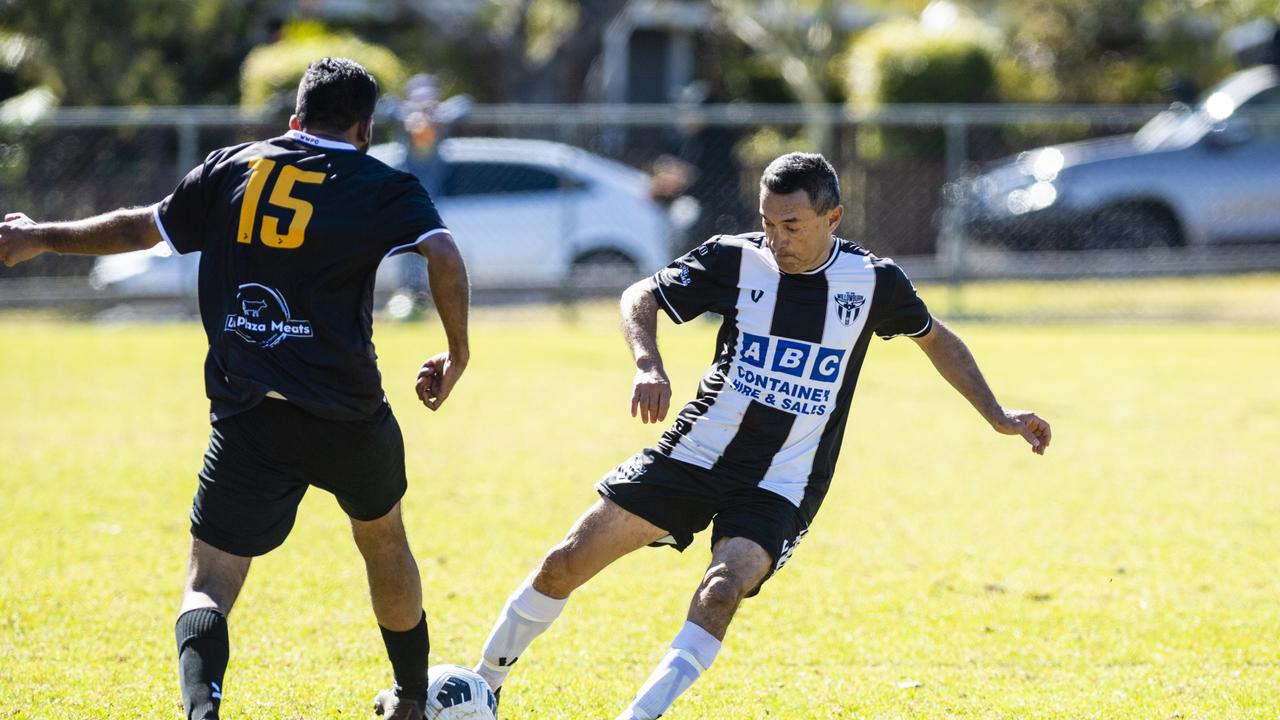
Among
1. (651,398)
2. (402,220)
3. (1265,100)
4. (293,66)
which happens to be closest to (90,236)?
(402,220)

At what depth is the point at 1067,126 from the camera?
19.8m

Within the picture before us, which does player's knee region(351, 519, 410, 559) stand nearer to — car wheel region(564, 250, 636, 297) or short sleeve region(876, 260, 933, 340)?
short sleeve region(876, 260, 933, 340)

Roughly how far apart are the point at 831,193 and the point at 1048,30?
928 inches

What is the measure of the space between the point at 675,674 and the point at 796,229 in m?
1.37

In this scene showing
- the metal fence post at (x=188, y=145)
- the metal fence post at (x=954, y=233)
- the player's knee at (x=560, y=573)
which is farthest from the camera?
the metal fence post at (x=954, y=233)

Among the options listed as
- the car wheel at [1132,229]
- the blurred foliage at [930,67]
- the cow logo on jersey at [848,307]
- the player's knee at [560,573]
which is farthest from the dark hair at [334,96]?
the blurred foliage at [930,67]

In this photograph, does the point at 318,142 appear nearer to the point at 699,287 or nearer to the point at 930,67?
the point at 699,287

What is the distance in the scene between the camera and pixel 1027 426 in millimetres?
4715

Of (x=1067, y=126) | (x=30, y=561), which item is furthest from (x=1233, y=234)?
(x=30, y=561)

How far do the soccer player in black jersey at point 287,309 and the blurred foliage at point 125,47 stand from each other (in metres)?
18.0

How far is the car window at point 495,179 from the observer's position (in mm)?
15867

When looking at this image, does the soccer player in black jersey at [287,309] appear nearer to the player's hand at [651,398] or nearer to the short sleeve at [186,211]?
the short sleeve at [186,211]

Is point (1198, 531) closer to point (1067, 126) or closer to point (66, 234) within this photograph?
point (66, 234)

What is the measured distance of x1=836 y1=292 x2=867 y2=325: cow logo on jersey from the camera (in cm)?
459
